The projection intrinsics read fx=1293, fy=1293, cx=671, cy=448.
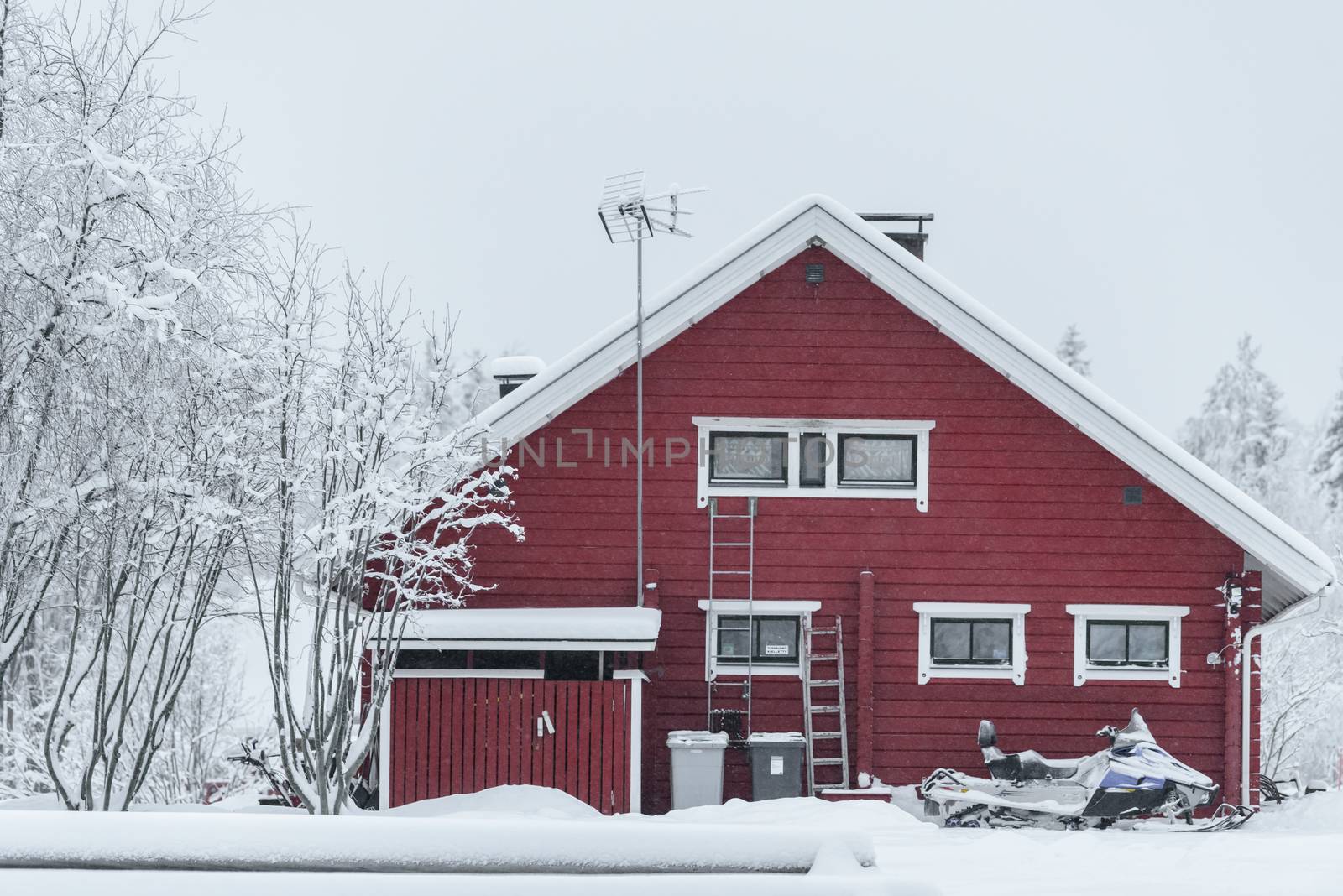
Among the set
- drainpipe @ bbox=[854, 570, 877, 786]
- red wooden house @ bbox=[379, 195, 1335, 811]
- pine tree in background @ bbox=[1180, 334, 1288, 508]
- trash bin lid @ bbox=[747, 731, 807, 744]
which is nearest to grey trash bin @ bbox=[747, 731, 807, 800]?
trash bin lid @ bbox=[747, 731, 807, 744]

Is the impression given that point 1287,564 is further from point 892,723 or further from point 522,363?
point 522,363

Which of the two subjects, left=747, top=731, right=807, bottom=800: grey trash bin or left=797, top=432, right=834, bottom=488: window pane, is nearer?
left=747, top=731, right=807, bottom=800: grey trash bin

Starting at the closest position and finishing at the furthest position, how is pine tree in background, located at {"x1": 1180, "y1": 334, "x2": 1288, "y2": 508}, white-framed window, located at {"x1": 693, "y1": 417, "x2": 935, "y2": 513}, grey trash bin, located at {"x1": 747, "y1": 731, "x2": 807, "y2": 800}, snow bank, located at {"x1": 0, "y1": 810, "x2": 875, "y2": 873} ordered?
snow bank, located at {"x1": 0, "y1": 810, "x2": 875, "y2": 873} < grey trash bin, located at {"x1": 747, "y1": 731, "x2": 807, "y2": 800} < white-framed window, located at {"x1": 693, "y1": 417, "x2": 935, "y2": 513} < pine tree in background, located at {"x1": 1180, "y1": 334, "x2": 1288, "y2": 508}

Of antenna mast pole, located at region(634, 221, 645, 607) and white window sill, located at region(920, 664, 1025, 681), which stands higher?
antenna mast pole, located at region(634, 221, 645, 607)

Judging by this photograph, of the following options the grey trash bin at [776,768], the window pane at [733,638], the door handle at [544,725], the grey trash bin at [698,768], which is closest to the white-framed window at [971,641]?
the grey trash bin at [776,768]

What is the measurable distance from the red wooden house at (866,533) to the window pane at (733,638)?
2 cm

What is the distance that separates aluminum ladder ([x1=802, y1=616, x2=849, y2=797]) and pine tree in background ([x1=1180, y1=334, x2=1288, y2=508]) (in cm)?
3069

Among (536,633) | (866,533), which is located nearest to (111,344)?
(536,633)

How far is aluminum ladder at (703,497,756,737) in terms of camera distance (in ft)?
41.5

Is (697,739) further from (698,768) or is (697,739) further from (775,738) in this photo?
(775,738)

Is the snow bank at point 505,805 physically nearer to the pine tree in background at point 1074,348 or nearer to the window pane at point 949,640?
the window pane at point 949,640

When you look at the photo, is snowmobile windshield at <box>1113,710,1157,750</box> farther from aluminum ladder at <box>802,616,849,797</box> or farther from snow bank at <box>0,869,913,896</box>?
snow bank at <box>0,869,913,896</box>

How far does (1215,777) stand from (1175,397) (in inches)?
3807

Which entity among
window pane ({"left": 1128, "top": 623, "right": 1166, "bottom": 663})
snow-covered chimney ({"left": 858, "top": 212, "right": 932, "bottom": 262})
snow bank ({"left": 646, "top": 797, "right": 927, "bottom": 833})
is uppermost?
snow-covered chimney ({"left": 858, "top": 212, "right": 932, "bottom": 262})
